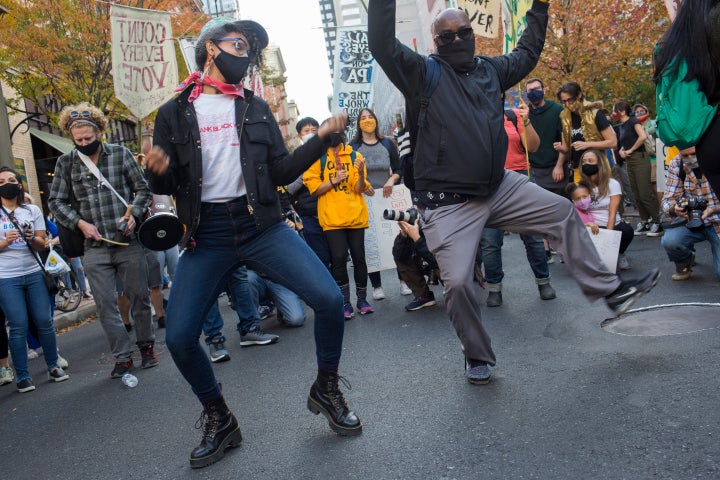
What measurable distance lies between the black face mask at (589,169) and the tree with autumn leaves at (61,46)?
9451mm

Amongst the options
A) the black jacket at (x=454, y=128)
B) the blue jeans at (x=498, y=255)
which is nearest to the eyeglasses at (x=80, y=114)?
the black jacket at (x=454, y=128)

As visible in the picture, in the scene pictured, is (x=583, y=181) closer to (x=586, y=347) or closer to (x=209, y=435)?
(x=586, y=347)

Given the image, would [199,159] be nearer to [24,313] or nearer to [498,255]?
[24,313]

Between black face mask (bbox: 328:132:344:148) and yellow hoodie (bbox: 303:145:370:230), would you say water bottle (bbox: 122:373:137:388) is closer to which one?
yellow hoodie (bbox: 303:145:370:230)

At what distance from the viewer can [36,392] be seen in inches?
222

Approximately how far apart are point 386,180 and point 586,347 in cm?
398

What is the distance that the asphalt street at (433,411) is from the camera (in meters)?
2.86

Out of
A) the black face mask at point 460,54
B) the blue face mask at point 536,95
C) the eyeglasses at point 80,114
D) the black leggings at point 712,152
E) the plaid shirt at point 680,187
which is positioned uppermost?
the black face mask at point 460,54

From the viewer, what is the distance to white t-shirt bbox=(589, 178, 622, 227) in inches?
287

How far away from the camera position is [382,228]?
328 inches

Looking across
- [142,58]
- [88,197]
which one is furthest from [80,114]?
[142,58]

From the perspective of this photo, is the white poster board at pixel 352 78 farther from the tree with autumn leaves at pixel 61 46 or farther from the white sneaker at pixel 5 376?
the white sneaker at pixel 5 376

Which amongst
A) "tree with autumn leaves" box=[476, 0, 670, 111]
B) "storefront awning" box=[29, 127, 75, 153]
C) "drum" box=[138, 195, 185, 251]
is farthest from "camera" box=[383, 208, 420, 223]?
"storefront awning" box=[29, 127, 75, 153]

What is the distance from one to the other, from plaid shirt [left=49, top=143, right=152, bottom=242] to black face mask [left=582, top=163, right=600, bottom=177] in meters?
4.71
